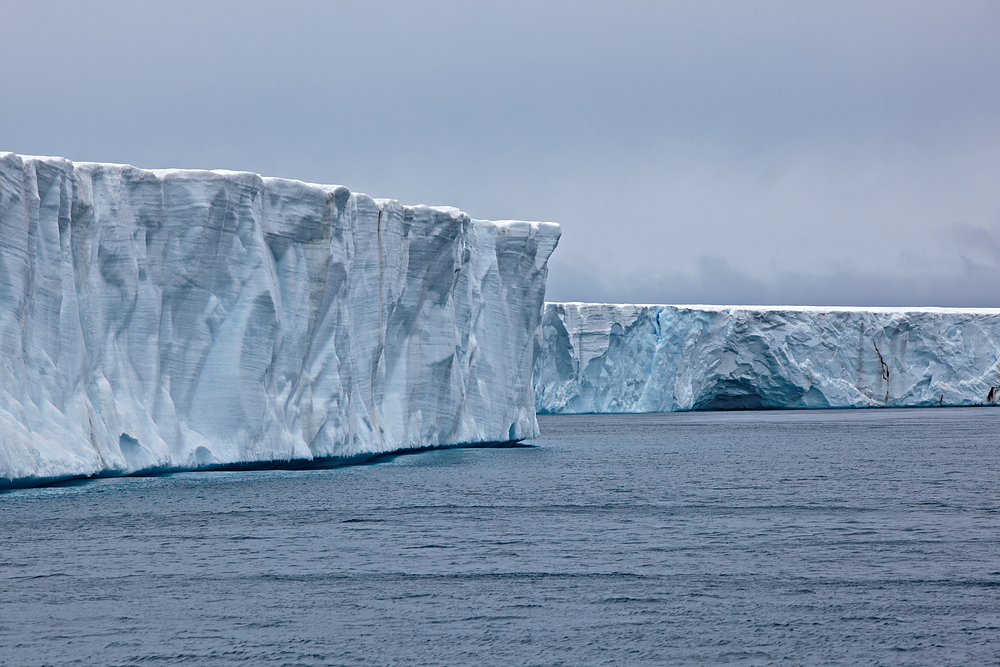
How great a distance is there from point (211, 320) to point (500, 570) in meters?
7.49

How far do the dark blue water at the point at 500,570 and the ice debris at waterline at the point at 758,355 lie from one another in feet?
72.6

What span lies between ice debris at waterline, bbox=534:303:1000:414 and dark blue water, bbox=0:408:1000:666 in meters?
22.1

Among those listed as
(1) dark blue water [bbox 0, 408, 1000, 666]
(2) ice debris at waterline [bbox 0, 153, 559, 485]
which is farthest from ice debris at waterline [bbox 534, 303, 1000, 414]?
(1) dark blue water [bbox 0, 408, 1000, 666]

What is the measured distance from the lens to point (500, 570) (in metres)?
9.24

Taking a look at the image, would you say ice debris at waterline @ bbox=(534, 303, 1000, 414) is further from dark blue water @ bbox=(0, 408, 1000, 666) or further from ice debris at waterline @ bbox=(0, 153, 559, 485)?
dark blue water @ bbox=(0, 408, 1000, 666)

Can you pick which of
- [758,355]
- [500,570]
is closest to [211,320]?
[500,570]

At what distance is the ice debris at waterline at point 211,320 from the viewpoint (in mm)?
12953

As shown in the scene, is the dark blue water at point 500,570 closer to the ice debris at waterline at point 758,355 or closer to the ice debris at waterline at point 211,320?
the ice debris at waterline at point 211,320

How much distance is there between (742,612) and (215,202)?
978 centimetres

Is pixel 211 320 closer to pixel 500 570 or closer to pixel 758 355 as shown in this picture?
pixel 500 570

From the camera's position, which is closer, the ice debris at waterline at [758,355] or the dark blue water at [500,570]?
the dark blue water at [500,570]

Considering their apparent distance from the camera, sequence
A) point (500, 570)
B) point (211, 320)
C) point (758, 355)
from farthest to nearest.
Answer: point (758, 355)
point (211, 320)
point (500, 570)

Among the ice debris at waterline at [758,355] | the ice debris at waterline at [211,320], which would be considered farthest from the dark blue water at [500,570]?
the ice debris at waterline at [758,355]

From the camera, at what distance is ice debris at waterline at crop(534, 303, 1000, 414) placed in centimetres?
3906
